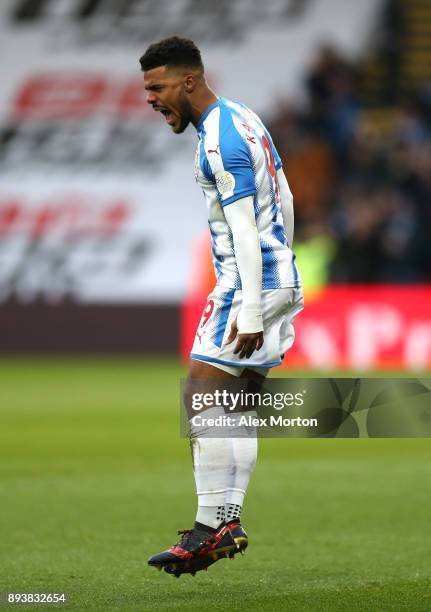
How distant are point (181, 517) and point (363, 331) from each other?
9718 mm

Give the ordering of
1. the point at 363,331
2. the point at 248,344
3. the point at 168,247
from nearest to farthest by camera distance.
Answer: the point at 248,344 < the point at 363,331 < the point at 168,247

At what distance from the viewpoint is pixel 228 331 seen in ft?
14.6

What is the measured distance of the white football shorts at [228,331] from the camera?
4445 mm

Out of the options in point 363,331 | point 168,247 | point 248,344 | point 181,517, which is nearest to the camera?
point 248,344

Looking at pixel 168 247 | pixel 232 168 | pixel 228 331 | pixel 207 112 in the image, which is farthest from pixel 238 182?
pixel 168 247

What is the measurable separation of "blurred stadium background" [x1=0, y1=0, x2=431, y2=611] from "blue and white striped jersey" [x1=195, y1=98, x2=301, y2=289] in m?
1.61

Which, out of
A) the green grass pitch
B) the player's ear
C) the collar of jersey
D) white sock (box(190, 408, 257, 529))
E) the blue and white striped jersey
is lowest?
the green grass pitch

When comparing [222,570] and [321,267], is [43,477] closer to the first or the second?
[222,570]

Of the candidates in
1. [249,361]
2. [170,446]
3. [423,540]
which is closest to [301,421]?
[249,361]

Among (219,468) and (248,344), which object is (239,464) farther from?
(248,344)

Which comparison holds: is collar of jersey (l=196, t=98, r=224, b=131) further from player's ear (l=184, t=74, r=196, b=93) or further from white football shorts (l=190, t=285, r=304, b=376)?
white football shorts (l=190, t=285, r=304, b=376)

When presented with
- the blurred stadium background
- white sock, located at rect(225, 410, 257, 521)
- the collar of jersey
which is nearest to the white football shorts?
white sock, located at rect(225, 410, 257, 521)

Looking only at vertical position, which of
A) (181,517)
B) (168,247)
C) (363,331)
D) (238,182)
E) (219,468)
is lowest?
(181,517)

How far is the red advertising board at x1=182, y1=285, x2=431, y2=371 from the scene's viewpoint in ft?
50.6
